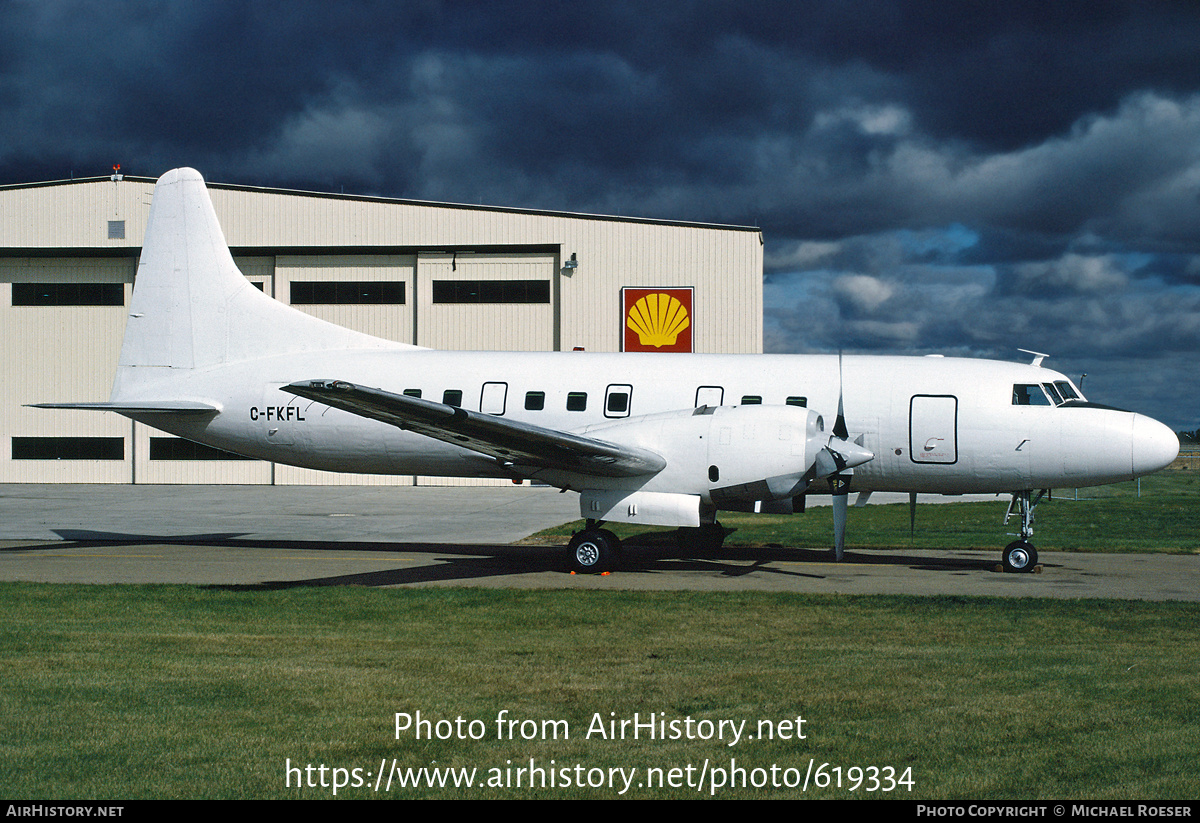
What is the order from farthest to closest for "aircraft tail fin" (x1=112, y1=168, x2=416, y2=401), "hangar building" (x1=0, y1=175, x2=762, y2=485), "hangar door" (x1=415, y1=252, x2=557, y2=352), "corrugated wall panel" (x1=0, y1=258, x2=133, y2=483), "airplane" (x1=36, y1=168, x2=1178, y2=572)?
1. "corrugated wall panel" (x1=0, y1=258, x2=133, y2=483)
2. "hangar door" (x1=415, y1=252, x2=557, y2=352)
3. "hangar building" (x1=0, y1=175, x2=762, y2=485)
4. "aircraft tail fin" (x1=112, y1=168, x2=416, y2=401)
5. "airplane" (x1=36, y1=168, x2=1178, y2=572)

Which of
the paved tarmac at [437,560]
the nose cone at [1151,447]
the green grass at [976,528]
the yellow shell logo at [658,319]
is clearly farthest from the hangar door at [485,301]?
the nose cone at [1151,447]

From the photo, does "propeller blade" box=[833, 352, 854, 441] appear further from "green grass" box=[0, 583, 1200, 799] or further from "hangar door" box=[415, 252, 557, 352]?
"hangar door" box=[415, 252, 557, 352]

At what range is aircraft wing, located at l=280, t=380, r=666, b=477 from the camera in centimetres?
1359

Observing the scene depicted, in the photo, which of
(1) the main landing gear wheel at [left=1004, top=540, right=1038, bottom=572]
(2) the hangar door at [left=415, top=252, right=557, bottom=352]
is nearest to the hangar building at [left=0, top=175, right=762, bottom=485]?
(2) the hangar door at [left=415, top=252, right=557, bottom=352]

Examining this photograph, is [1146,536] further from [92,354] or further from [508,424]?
[92,354]

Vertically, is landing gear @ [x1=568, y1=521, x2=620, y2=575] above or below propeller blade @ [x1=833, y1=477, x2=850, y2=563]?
below

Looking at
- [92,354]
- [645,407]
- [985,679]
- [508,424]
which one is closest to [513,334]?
[92,354]

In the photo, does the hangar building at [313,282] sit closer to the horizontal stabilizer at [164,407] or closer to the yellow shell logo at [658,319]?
the yellow shell logo at [658,319]

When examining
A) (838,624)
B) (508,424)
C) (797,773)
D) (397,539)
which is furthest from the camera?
(397,539)

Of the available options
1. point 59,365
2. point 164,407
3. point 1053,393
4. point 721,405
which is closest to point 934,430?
point 1053,393

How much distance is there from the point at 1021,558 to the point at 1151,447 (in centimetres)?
280

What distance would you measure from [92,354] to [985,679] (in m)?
43.3

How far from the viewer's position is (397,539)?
22.2 meters

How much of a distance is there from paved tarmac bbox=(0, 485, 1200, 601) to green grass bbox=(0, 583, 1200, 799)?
2.00 metres
